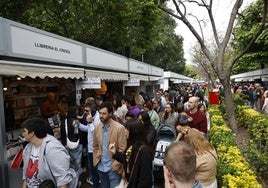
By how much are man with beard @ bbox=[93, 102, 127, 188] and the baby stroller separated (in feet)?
5.71

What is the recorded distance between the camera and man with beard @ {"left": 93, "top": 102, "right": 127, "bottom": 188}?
4.89 meters

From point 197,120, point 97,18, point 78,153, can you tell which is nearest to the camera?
point 197,120

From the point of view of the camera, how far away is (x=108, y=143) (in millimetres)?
4945

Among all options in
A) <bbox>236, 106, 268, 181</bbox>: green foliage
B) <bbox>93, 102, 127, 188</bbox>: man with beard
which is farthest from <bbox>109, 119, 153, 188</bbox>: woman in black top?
<bbox>236, 106, 268, 181</bbox>: green foliage

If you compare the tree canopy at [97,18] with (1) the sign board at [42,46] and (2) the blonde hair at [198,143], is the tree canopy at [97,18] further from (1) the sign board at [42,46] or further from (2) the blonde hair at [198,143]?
(2) the blonde hair at [198,143]

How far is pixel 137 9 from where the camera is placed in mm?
17422

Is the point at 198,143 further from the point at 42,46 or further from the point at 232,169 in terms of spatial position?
the point at 42,46

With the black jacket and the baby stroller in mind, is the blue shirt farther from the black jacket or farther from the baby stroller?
the baby stroller

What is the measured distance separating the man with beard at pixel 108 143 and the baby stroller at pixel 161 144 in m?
1.74

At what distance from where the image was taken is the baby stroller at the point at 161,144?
665 cm

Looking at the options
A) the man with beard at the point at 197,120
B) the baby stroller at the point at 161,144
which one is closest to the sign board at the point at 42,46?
the baby stroller at the point at 161,144

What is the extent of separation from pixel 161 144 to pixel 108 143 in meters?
2.07

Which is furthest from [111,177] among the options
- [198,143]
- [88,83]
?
[88,83]

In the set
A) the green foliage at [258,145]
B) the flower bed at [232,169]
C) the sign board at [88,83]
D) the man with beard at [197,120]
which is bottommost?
the green foliage at [258,145]
